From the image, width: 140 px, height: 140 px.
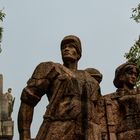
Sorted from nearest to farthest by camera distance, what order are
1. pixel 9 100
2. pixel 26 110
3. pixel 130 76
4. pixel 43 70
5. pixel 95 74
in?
pixel 26 110
pixel 43 70
pixel 95 74
pixel 130 76
pixel 9 100

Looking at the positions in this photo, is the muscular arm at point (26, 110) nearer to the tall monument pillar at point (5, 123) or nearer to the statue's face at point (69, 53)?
the statue's face at point (69, 53)

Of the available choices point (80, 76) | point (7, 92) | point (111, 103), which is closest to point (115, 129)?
point (111, 103)

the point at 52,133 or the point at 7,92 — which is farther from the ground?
the point at 7,92

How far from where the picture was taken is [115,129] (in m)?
10.5

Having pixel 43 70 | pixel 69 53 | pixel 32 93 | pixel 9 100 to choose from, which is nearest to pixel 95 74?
pixel 69 53

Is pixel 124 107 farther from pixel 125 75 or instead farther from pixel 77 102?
pixel 77 102

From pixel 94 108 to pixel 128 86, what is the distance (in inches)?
45.1

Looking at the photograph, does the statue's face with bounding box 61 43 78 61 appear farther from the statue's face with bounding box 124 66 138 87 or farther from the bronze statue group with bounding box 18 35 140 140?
the statue's face with bounding box 124 66 138 87

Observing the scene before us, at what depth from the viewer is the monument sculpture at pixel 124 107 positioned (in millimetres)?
10484

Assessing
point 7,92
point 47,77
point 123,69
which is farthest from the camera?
point 7,92

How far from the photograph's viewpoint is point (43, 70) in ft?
33.4

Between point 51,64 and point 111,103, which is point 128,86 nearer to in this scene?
point 111,103

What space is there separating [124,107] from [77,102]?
4.12ft

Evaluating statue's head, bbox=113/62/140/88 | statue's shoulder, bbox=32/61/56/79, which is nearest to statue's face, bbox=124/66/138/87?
statue's head, bbox=113/62/140/88
